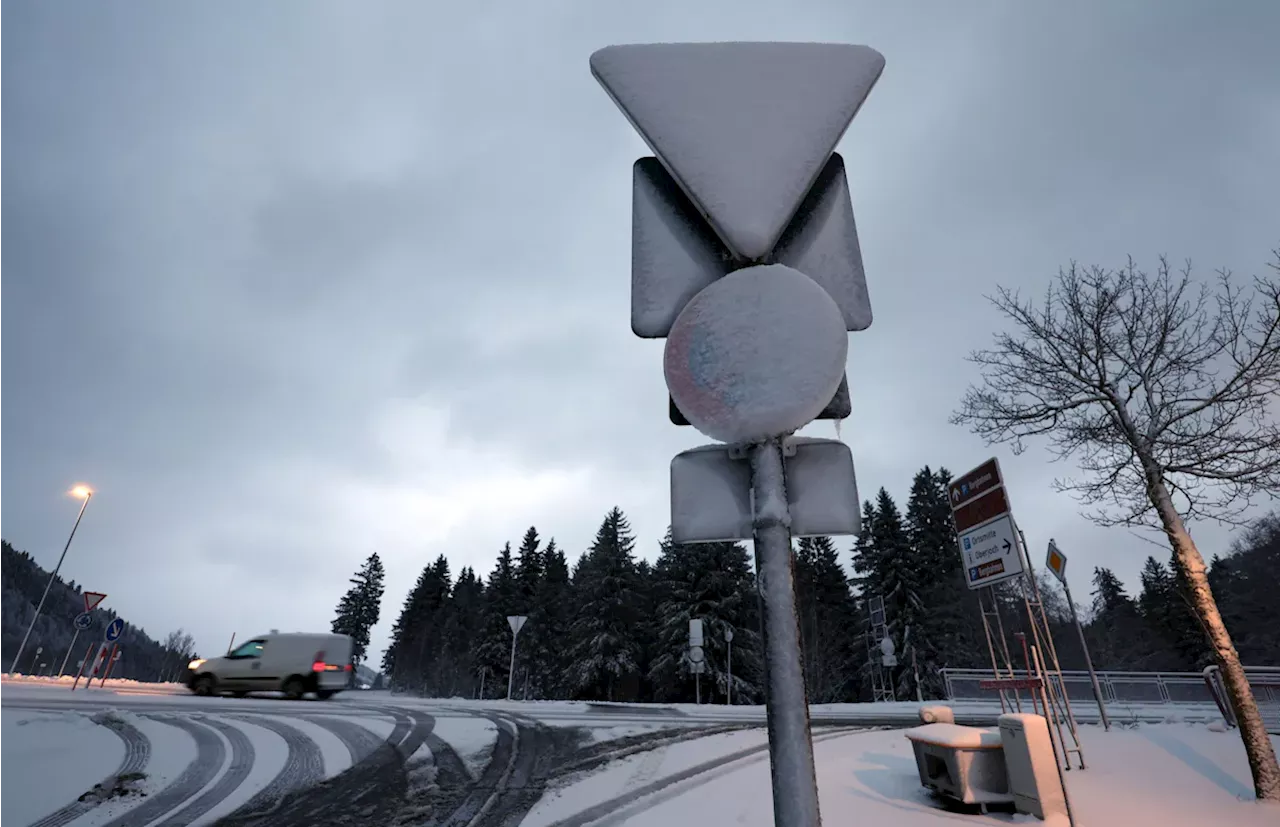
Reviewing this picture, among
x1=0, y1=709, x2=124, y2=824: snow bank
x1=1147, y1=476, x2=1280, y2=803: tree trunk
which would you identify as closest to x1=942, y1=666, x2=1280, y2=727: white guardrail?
x1=1147, y1=476, x2=1280, y2=803: tree trunk

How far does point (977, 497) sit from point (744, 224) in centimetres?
702

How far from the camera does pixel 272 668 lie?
17422 mm

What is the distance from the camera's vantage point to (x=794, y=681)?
1.46m

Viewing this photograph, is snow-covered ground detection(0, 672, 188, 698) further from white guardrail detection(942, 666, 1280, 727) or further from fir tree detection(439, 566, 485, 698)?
fir tree detection(439, 566, 485, 698)

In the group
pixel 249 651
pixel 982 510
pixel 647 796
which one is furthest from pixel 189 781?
pixel 249 651

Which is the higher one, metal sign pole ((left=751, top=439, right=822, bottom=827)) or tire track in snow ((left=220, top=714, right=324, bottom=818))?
metal sign pole ((left=751, top=439, right=822, bottom=827))

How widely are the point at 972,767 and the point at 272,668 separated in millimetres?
18280

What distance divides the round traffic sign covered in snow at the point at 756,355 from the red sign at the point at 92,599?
24420 mm

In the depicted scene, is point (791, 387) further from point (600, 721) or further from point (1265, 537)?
point (1265, 537)

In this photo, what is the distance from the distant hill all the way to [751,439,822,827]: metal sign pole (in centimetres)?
18216

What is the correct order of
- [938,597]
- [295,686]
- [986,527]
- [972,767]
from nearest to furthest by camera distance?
[972,767]
[986,527]
[295,686]
[938,597]

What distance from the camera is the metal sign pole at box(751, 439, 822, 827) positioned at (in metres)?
1.38

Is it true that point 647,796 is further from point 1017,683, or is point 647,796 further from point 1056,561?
point 1056,561

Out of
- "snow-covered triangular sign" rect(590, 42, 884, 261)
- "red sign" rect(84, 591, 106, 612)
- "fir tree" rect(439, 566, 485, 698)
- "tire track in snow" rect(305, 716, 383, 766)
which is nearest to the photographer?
"snow-covered triangular sign" rect(590, 42, 884, 261)
